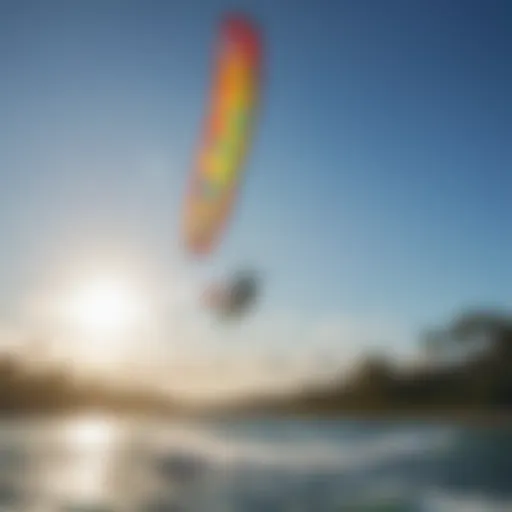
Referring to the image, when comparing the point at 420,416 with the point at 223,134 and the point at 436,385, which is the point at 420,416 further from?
the point at 223,134

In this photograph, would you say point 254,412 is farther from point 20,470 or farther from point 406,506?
→ point 20,470

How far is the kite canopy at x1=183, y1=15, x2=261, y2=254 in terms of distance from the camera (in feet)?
6.12

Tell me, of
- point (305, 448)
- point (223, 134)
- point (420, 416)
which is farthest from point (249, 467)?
point (223, 134)

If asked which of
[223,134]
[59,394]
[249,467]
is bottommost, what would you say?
[249,467]

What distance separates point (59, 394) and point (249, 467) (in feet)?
1.67

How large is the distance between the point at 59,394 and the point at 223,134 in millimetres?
770

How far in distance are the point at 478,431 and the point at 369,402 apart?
0.27 m

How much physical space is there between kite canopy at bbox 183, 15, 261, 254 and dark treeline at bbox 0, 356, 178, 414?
0.39m

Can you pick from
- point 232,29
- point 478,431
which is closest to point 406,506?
point 478,431

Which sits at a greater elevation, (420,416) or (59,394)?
(59,394)

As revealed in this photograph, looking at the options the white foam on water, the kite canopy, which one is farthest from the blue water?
the kite canopy

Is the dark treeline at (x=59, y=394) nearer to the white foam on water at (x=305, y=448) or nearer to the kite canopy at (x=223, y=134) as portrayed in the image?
the white foam on water at (x=305, y=448)

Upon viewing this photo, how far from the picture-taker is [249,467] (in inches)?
71.9

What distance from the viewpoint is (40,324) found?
1.87 meters
